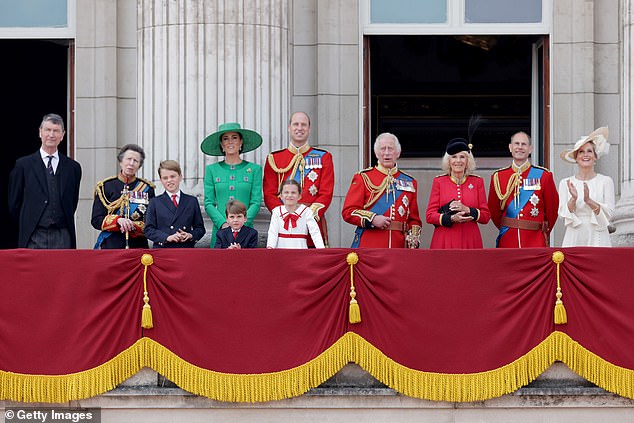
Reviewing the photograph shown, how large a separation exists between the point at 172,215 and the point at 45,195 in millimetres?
1203

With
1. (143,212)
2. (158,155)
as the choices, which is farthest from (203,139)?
(143,212)

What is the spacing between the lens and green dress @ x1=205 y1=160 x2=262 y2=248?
13758mm

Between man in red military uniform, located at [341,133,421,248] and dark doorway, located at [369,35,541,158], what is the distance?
173 inches

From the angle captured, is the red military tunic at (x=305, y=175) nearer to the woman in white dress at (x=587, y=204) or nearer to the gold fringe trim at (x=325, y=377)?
the gold fringe trim at (x=325, y=377)

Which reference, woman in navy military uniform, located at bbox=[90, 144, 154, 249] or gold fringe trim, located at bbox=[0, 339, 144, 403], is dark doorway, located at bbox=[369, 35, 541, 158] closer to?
woman in navy military uniform, located at bbox=[90, 144, 154, 249]

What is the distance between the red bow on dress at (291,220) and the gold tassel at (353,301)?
1.04 m

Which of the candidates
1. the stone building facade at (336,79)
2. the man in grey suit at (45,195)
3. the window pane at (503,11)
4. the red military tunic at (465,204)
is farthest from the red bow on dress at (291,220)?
the window pane at (503,11)

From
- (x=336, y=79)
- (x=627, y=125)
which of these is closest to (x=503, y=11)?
(x=336, y=79)

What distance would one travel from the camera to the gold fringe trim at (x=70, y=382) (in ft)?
40.0

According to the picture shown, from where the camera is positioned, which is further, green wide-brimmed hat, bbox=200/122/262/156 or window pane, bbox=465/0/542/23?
window pane, bbox=465/0/542/23

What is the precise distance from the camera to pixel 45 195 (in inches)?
533

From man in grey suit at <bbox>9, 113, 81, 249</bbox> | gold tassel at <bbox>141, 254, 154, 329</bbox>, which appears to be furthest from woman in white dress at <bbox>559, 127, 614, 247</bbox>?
man in grey suit at <bbox>9, 113, 81, 249</bbox>

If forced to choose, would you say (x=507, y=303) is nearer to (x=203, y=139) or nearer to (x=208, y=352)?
(x=208, y=352)

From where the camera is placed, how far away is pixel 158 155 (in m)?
14.9
